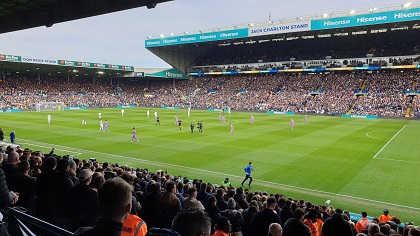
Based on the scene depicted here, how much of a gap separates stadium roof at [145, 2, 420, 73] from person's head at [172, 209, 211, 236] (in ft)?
213

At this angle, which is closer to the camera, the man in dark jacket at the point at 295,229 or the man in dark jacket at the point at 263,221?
the man in dark jacket at the point at 295,229

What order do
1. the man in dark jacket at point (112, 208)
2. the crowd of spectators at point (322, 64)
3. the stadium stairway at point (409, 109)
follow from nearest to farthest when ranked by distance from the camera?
1. the man in dark jacket at point (112, 208)
2. the stadium stairway at point (409, 109)
3. the crowd of spectators at point (322, 64)

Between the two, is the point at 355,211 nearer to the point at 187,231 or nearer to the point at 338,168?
the point at 338,168

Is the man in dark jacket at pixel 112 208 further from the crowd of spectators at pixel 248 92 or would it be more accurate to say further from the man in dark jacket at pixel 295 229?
the crowd of spectators at pixel 248 92

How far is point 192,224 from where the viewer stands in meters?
2.69

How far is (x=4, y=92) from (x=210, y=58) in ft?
173

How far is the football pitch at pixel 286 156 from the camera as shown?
52.0 ft

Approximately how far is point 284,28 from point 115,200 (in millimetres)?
68469

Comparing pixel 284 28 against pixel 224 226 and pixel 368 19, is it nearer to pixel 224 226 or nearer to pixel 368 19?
pixel 368 19

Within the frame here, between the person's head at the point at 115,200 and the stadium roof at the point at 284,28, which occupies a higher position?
the stadium roof at the point at 284,28

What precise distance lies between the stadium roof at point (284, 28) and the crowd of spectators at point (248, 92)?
8.62 m

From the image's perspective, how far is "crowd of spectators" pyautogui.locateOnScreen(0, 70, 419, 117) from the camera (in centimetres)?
6138

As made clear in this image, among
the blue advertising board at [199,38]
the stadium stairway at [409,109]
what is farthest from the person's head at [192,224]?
the blue advertising board at [199,38]

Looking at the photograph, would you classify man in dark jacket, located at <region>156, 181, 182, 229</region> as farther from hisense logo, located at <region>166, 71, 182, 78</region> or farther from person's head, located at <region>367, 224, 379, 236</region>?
hisense logo, located at <region>166, 71, 182, 78</region>
